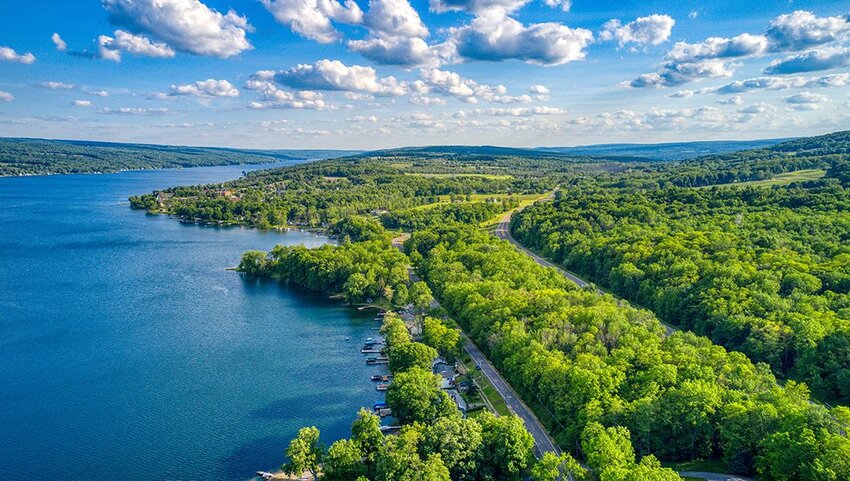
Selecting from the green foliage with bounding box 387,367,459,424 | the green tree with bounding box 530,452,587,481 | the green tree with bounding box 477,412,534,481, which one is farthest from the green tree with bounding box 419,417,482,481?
the green foliage with bounding box 387,367,459,424

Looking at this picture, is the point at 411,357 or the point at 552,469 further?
the point at 411,357

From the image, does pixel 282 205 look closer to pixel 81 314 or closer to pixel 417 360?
pixel 81 314

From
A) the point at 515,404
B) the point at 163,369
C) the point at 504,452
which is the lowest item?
the point at 163,369

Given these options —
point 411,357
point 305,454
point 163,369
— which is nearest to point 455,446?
point 305,454

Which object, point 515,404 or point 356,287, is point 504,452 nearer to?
point 515,404

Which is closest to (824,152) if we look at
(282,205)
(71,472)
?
(282,205)

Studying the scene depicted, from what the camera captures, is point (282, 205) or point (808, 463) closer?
point (808, 463)
